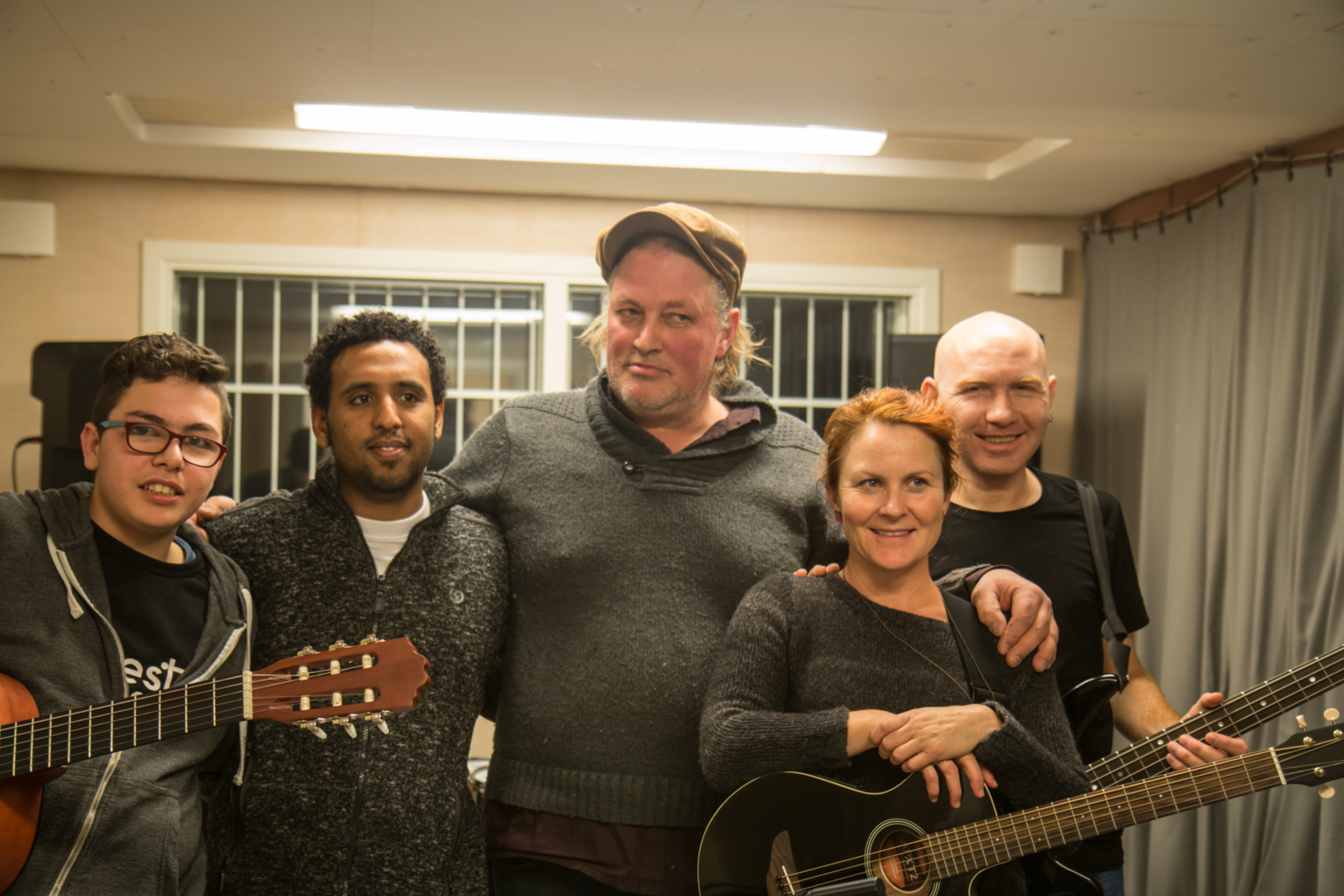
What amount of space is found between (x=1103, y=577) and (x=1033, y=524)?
16 cm

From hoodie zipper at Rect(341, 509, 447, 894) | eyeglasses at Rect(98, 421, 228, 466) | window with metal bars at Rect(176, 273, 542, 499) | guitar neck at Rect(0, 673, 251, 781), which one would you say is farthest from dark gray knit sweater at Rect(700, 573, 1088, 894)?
window with metal bars at Rect(176, 273, 542, 499)

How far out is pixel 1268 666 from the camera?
3.15m

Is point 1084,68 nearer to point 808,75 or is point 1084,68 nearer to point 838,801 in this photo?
point 808,75

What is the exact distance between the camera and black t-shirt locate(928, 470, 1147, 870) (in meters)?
1.77

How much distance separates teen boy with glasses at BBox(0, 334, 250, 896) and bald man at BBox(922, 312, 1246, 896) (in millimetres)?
1245

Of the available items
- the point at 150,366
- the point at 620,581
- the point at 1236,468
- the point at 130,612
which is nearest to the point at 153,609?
the point at 130,612

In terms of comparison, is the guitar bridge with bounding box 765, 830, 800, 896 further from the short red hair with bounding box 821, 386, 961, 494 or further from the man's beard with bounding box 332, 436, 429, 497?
the man's beard with bounding box 332, 436, 429, 497

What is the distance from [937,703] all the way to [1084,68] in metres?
1.97

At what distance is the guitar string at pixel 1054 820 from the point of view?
138 cm

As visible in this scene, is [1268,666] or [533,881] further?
[1268,666]

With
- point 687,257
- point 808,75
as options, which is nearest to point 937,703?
point 687,257

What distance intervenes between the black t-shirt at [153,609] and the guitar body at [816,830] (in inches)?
33.2

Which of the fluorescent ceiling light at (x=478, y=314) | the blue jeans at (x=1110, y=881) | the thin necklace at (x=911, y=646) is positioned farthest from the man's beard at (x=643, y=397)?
the fluorescent ceiling light at (x=478, y=314)

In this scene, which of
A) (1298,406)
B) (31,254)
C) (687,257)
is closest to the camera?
(687,257)
